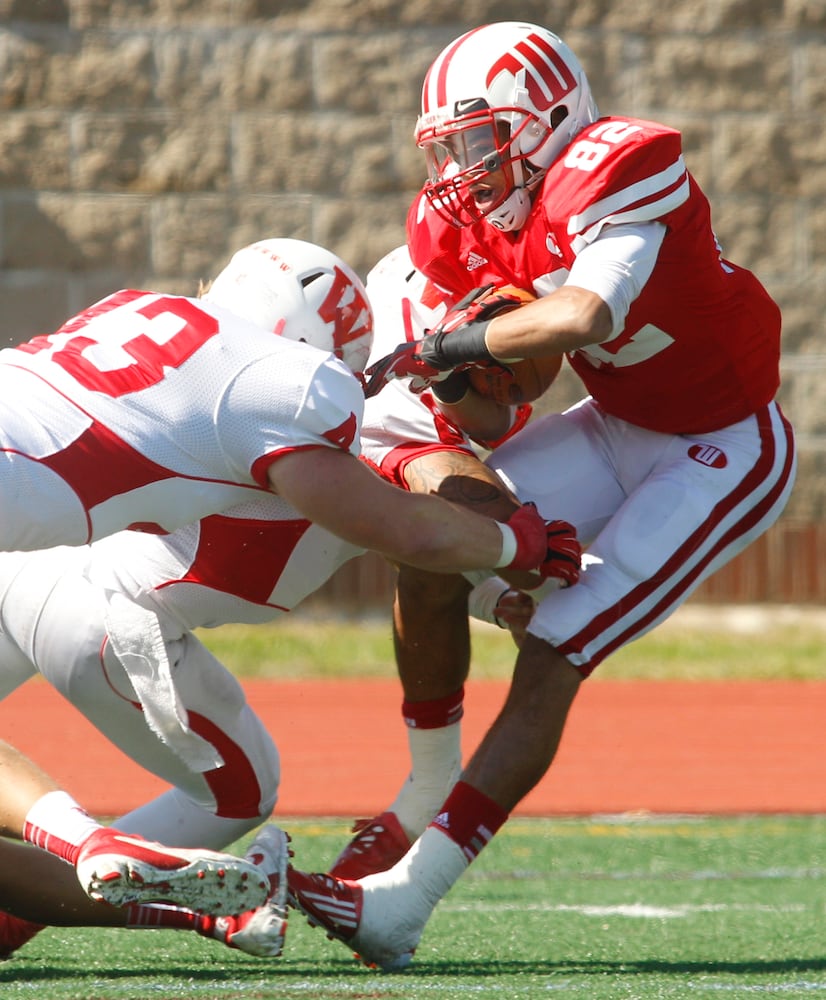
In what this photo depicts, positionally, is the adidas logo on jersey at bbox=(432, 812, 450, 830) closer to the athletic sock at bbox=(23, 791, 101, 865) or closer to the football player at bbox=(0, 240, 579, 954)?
the football player at bbox=(0, 240, 579, 954)

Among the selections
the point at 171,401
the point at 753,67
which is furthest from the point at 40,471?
the point at 753,67

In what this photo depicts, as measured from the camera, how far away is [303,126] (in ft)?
30.5

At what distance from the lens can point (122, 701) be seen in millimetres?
3574

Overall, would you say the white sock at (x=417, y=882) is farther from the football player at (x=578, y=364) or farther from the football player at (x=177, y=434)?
the football player at (x=177, y=434)

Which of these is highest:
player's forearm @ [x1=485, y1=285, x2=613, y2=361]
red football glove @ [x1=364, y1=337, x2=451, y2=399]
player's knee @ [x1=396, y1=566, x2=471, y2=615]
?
player's forearm @ [x1=485, y1=285, x2=613, y2=361]

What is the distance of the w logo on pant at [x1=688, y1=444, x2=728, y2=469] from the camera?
400 cm

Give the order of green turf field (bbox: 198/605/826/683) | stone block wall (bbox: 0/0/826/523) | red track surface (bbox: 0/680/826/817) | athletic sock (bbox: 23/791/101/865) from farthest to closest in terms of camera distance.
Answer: stone block wall (bbox: 0/0/826/523) < green turf field (bbox: 198/605/826/683) < red track surface (bbox: 0/680/826/817) < athletic sock (bbox: 23/791/101/865)

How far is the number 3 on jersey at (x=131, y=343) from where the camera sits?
10.1ft

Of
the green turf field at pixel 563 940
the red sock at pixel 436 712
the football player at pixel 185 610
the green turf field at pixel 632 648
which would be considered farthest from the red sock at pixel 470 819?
the green turf field at pixel 632 648

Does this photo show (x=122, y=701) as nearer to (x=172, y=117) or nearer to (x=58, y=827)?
(x=58, y=827)

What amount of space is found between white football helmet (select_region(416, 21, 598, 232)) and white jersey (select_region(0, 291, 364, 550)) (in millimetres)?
1021

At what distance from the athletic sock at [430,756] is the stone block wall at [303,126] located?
514 cm

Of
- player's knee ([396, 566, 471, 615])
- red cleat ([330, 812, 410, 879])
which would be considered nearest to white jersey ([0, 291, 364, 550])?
player's knee ([396, 566, 471, 615])

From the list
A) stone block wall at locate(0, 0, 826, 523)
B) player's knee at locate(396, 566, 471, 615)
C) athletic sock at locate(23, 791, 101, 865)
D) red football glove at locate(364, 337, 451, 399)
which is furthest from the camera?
stone block wall at locate(0, 0, 826, 523)
